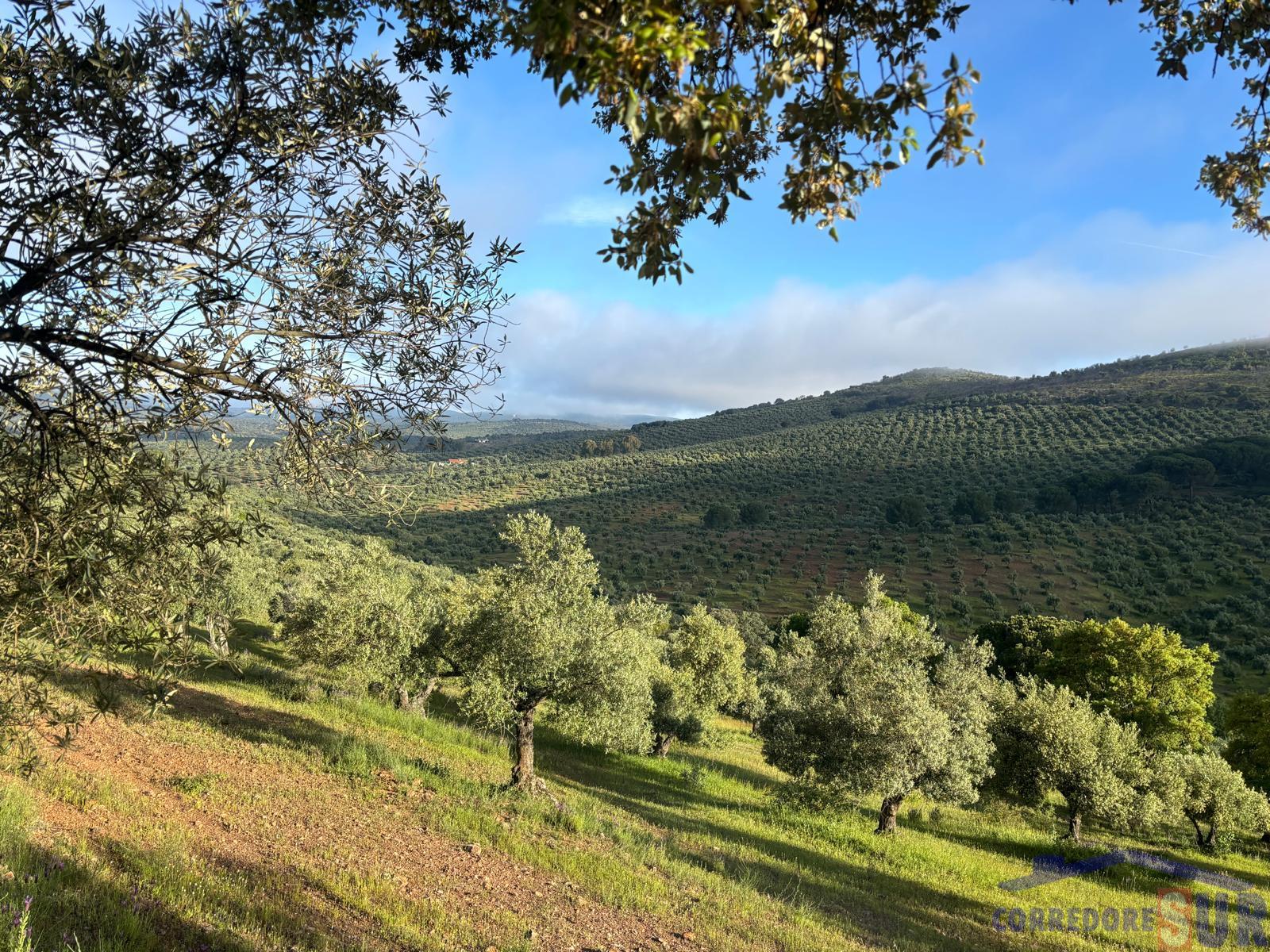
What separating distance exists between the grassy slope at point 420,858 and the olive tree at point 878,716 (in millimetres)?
1893

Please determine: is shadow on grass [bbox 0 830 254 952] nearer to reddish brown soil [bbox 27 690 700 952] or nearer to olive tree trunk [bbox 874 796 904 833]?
reddish brown soil [bbox 27 690 700 952]

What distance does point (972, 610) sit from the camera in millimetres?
57031

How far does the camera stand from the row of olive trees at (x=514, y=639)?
16156 mm

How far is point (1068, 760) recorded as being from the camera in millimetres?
21891

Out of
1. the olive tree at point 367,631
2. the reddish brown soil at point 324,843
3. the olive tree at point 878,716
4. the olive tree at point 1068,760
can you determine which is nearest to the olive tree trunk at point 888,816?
the olive tree at point 878,716

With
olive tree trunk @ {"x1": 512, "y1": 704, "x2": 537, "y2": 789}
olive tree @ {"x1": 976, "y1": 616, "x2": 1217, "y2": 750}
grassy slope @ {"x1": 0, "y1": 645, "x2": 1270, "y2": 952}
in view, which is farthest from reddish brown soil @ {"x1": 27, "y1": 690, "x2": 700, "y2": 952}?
olive tree @ {"x1": 976, "y1": 616, "x2": 1217, "y2": 750}

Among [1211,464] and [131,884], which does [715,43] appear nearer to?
[131,884]

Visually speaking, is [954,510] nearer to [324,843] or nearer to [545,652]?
[545,652]

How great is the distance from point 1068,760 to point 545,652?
20.2 metres

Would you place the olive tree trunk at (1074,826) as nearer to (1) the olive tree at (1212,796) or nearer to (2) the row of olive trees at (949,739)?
(2) the row of olive trees at (949,739)

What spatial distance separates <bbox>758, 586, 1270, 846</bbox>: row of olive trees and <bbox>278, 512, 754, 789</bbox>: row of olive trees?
572cm

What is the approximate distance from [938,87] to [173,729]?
18311 mm

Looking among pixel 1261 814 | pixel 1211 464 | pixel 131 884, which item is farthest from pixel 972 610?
pixel 131 884

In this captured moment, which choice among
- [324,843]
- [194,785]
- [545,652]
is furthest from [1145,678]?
[194,785]
